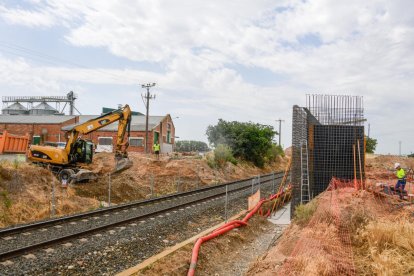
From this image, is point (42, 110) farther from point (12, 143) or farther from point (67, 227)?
point (67, 227)

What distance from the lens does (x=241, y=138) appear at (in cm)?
4300

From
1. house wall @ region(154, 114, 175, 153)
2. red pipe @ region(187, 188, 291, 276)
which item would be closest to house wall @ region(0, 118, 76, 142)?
house wall @ region(154, 114, 175, 153)

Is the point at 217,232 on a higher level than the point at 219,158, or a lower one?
lower

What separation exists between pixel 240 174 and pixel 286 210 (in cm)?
2018

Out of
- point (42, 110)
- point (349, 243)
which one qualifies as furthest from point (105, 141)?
point (349, 243)

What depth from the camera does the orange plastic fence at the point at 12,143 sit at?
65.5ft

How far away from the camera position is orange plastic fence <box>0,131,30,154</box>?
786 inches

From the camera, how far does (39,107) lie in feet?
243

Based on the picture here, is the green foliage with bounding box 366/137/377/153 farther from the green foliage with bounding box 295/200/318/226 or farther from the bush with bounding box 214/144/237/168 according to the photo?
the green foliage with bounding box 295/200/318/226

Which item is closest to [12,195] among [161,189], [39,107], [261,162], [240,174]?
[161,189]

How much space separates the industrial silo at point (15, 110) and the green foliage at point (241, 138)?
45681mm

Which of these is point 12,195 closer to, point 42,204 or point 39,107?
point 42,204

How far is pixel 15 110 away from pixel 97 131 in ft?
121

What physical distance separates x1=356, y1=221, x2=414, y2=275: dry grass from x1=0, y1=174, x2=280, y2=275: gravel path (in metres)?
4.70
